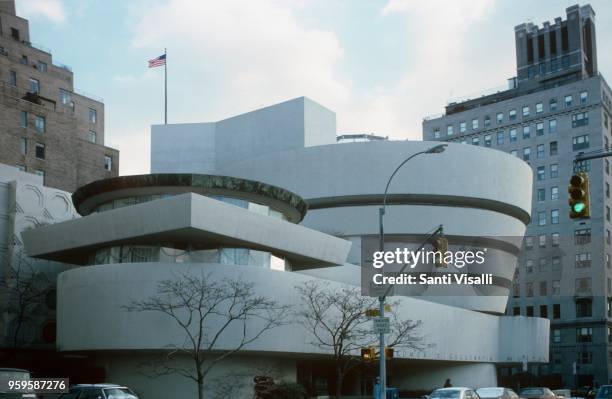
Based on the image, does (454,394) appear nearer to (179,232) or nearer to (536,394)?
(536,394)

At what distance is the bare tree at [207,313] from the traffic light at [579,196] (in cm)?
2531

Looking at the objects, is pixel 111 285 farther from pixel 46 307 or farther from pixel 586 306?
pixel 586 306

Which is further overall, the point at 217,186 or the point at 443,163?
the point at 443,163

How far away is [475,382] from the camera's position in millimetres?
72375

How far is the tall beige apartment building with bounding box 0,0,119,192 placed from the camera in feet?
262

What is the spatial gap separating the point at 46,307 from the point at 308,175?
1041 inches

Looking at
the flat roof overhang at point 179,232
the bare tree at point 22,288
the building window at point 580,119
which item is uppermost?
the building window at point 580,119

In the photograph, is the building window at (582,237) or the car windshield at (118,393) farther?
the building window at (582,237)

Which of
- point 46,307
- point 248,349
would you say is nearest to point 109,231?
point 248,349

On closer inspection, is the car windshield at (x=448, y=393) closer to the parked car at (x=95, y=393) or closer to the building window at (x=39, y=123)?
the parked car at (x=95, y=393)

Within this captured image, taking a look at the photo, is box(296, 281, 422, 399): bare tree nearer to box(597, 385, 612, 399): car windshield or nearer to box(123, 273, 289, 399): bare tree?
box(123, 273, 289, 399): bare tree

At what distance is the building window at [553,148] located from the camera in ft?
402

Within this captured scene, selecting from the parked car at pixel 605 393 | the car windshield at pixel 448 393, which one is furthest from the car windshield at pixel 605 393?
the car windshield at pixel 448 393

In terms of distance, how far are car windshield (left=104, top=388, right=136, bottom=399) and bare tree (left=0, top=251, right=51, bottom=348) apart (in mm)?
31168
